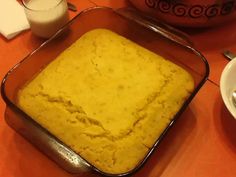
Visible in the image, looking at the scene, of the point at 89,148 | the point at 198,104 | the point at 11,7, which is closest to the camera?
the point at 89,148

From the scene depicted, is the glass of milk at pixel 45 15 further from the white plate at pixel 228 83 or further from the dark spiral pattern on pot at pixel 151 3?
the white plate at pixel 228 83

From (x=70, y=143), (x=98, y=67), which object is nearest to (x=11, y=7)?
(x=98, y=67)

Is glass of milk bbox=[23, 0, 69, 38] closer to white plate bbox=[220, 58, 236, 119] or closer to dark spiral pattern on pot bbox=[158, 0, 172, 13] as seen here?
dark spiral pattern on pot bbox=[158, 0, 172, 13]

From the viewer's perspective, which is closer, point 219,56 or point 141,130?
point 141,130

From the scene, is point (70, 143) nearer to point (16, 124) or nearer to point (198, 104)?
point (16, 124)

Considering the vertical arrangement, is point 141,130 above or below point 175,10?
below

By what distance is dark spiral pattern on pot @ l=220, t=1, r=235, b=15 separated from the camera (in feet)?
2.00

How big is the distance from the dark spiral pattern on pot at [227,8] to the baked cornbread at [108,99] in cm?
13

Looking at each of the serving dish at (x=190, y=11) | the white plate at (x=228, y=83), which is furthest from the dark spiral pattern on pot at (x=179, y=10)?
the white plate at (x=228, y=83)

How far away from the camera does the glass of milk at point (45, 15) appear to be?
0.68m

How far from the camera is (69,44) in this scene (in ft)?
2.21

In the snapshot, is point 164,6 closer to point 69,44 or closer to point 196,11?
point 196,11

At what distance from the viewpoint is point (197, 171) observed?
54cm

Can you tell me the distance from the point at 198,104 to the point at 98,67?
0.62ft
